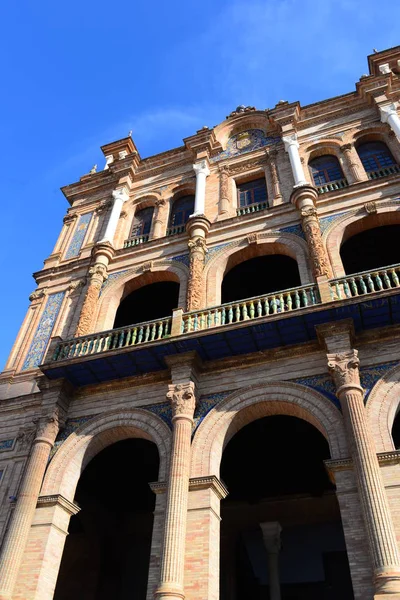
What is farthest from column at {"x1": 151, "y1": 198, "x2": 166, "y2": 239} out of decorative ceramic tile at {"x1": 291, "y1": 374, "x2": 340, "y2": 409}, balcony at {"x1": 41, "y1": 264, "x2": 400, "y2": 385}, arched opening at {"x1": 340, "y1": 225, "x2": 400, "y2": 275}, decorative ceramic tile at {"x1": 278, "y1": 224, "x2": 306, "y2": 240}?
decorative ceramic tile at {"x1": 291, "y1": 374, "x2": 340, "y2": 409}

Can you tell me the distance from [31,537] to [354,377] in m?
7.38

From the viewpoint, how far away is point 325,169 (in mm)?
18219

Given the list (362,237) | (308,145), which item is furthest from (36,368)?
(308,145)

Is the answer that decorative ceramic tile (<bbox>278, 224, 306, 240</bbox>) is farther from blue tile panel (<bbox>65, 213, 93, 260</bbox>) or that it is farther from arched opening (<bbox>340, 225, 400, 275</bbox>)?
blue tile panel (<bbox>65, 213, 93, 260</bbox>)

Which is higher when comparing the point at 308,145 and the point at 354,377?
the point at 308,145

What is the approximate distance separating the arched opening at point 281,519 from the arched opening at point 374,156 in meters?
9.12

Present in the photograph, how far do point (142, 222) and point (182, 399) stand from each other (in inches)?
404

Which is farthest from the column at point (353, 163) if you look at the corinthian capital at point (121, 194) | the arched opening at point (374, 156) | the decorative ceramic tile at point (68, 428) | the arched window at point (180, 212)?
the decorative ceramic tile at point (68, 428)

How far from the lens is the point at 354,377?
33.3ft

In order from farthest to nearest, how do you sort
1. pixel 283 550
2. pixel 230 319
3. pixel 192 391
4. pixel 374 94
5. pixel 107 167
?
pixel 107 167 → pixel 374 94 → pixel 283 550 → pixel 230 319 → pixel 192 391

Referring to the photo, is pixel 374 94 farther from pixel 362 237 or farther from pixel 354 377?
pixel 354 377

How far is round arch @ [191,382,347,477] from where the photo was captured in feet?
33.6

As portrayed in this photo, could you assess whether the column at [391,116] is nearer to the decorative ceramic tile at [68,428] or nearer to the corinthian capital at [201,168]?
the corinthian capital at [201,168]

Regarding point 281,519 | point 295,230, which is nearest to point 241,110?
point 295,230
